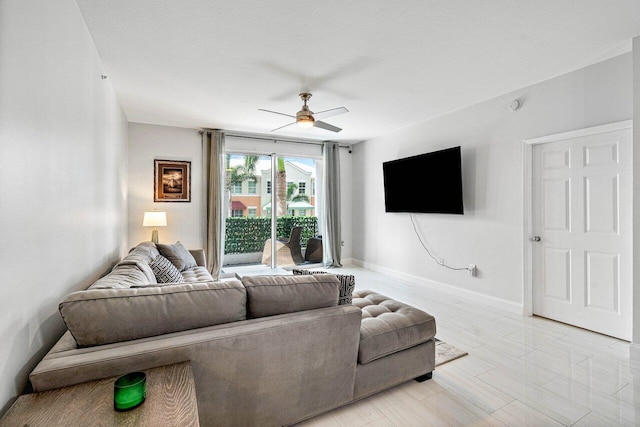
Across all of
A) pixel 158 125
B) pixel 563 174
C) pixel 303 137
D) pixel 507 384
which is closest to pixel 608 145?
pixel 563 174

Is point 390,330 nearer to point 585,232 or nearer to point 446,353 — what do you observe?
point 446,353

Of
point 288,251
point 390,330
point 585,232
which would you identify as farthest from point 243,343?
point 288,251

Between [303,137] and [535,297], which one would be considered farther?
[303,137]

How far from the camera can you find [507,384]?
212 centimetres

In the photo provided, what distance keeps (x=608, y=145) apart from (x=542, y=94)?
0.86m

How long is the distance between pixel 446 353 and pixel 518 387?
551mm

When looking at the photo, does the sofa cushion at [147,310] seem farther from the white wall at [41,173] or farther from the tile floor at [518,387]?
the tile floor at [518,387]

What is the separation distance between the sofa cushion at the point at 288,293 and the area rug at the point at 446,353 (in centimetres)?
129

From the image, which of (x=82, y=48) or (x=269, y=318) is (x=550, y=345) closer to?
(x=269, y=318)

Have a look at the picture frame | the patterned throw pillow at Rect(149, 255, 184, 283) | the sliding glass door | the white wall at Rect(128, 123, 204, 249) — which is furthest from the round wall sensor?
the picture frame

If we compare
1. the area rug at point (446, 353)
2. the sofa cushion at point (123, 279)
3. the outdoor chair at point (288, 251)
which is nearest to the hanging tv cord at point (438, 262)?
the area rug at point (446, 353)

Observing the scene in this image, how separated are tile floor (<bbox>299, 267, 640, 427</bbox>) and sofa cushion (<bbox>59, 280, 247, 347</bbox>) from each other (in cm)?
91

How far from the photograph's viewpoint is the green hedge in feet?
18.5

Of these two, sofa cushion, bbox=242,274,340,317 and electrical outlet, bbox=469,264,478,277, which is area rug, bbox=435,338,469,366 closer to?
sofa cushion, bbox=242,274,340,317
